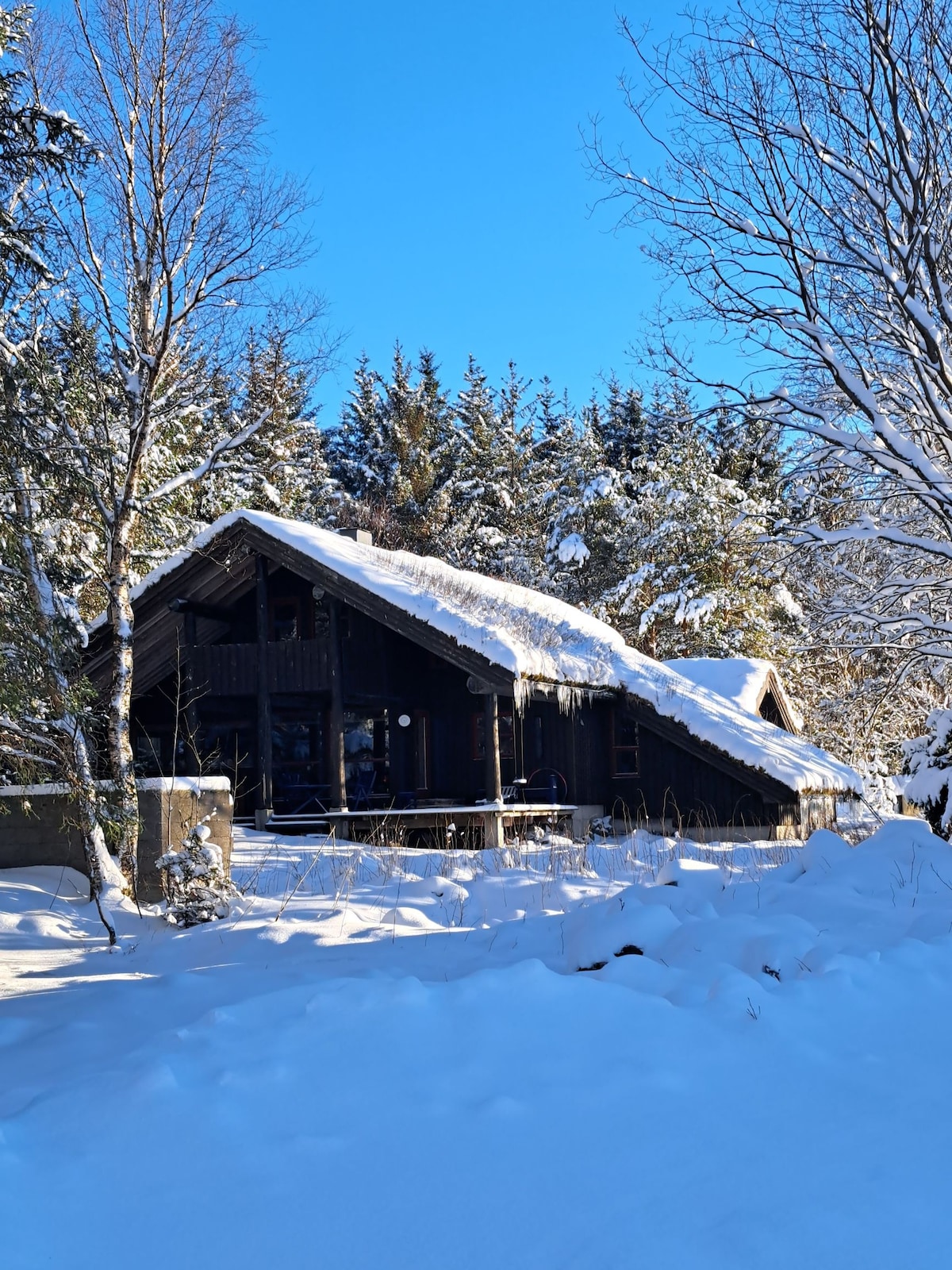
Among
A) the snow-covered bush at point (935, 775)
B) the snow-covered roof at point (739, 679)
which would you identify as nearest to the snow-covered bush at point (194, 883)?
the snow-covered bush at point (935, 775)

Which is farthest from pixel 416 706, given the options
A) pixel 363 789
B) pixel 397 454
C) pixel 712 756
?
pixel 397 454

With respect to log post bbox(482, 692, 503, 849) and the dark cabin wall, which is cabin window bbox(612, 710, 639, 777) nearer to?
the dark cabin wall

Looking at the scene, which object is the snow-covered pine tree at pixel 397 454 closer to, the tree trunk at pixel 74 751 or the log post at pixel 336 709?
the log post at pixel 336 709

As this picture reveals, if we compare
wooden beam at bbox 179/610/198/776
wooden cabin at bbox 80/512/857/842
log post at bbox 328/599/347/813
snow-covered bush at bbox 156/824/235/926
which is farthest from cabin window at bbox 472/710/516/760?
snow-covered bush at bbox 156/824/235/926

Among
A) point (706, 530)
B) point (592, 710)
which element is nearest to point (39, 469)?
point (592, 710)

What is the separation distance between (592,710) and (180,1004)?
56.3 ft

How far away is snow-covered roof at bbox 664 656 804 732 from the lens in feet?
77.3

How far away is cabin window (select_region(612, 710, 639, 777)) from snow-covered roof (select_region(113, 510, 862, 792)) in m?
1.15

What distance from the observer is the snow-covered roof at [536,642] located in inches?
704

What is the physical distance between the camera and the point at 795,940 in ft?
21.0

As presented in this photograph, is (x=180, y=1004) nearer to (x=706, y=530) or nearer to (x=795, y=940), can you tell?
(x=795, y=940)

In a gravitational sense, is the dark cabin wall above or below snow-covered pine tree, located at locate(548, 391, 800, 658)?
below

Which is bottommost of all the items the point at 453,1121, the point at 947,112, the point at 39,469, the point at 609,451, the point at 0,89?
the point at 453,1121

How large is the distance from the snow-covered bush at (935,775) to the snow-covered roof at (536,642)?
7.17m
